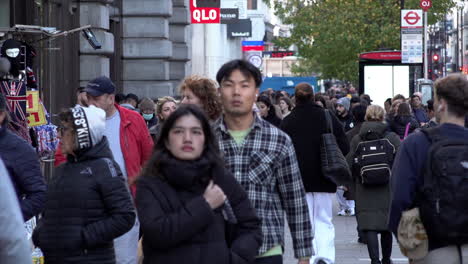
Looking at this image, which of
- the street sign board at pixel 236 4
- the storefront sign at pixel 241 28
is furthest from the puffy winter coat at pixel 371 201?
the street sign board at pixel 236 4

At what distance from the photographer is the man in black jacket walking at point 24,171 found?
24.3 feet

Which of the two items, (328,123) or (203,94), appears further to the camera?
(328,123)

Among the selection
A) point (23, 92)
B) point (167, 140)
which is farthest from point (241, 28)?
point (167, 140)

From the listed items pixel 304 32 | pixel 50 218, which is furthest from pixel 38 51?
pixel 304 32

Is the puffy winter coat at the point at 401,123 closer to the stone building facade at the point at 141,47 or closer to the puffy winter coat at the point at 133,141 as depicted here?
the stone building facade at the point at 141,47

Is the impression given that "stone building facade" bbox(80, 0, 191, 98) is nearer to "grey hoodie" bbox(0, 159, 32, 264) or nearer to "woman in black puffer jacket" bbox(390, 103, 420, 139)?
"woman in black puffer jacket" bbox(390, 103, 420, 139)

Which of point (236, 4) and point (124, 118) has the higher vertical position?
point (236, 4)

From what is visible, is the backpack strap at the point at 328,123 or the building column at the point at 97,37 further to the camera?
the building column at the point at 97,37

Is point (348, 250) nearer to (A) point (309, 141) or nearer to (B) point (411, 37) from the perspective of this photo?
(A) point (309, 141)

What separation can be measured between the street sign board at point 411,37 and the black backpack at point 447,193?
26.2m

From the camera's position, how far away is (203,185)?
5375 mm

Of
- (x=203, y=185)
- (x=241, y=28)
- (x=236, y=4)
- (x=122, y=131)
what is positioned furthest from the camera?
(x=236, y=4)

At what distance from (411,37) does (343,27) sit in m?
16.7

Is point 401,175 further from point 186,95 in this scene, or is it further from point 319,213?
point 319,213
